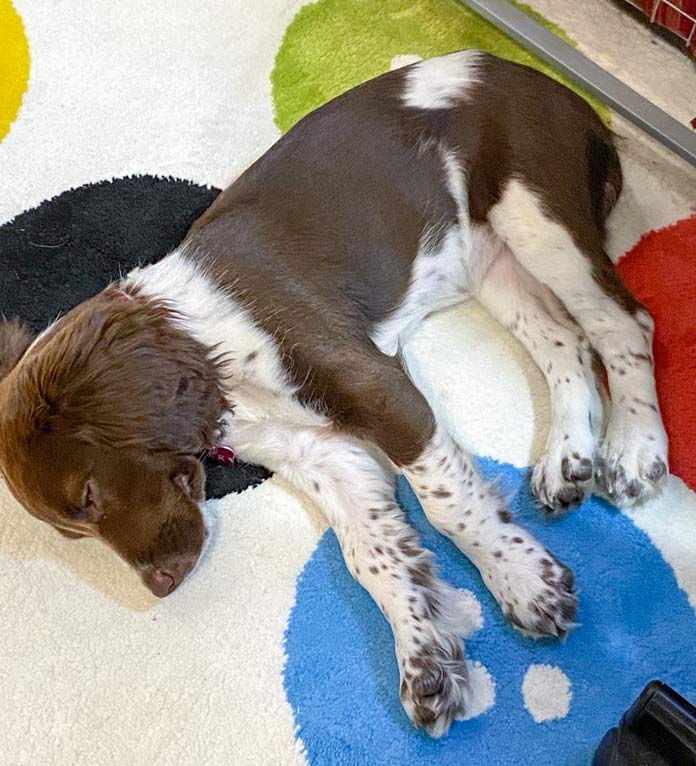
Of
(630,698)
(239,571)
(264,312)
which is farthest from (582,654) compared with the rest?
(264,312)

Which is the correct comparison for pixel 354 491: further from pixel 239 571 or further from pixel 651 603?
pixel 651 603

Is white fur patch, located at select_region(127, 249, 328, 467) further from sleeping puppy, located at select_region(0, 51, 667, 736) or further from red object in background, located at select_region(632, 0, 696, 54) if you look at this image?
red object in background, located at select_region(632, 0, 696, 54)

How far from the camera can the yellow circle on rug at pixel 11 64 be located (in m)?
3.47

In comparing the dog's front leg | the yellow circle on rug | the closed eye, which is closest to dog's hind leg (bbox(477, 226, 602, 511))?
the dog's front leg

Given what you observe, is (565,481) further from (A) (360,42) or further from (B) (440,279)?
(A) (360,42)

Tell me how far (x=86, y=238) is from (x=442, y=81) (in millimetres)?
1312

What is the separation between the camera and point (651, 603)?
7.83ft

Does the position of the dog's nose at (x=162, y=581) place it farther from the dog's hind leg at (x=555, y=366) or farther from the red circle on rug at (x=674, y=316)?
the red circle on rug at (x=674, y=316)

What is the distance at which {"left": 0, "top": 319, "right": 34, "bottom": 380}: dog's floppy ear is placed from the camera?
8.03 ft

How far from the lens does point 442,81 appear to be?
277cm

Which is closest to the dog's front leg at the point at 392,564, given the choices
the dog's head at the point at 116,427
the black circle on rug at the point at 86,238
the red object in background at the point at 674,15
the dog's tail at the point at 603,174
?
the dog's head at the point at 116,427

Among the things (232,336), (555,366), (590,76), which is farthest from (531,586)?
(590,76)

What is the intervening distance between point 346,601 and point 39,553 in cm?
95

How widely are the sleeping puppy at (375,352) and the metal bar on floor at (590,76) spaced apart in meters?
0.18
